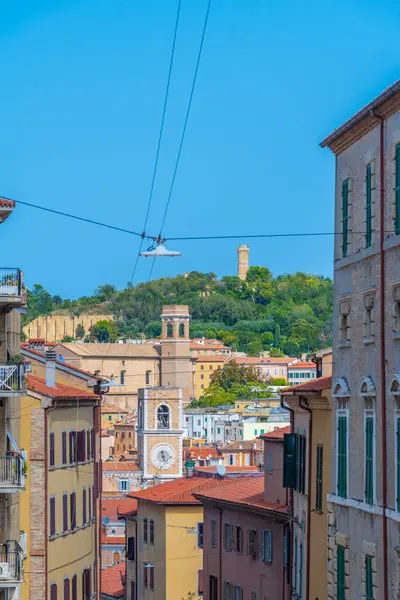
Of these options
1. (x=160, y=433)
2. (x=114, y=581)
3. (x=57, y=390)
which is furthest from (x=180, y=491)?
(x=160, y=433)

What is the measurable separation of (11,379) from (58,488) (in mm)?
8753

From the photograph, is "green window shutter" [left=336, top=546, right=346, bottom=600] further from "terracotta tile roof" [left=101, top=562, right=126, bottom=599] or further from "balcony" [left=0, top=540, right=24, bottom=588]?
"terracotta tile roof" [left=101, top=562, right=126, bottom=599]

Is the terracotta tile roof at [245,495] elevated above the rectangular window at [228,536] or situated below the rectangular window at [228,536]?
above

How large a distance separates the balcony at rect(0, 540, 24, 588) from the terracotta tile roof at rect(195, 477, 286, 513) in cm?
794

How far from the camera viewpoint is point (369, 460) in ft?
Answer: 77.0

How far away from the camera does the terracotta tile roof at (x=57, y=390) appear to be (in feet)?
119

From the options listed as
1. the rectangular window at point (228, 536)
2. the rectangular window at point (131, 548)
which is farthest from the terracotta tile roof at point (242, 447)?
the rectangular window at point (228, 536)

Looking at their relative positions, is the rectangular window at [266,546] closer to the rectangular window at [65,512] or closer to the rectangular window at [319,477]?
the rectangular window at [65,512]

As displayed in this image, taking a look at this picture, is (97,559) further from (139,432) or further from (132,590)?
(139,432)

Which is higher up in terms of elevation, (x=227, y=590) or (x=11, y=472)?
(x=11, y=472)

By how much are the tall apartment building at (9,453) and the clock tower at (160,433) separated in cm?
9283

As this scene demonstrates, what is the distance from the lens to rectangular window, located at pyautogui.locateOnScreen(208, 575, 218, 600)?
136ft

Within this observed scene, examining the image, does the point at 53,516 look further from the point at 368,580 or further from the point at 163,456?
the point at 163,456

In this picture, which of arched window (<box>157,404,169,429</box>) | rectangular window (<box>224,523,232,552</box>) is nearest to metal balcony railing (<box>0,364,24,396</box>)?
rectangular window (<box>224,523,232,552</box>)
